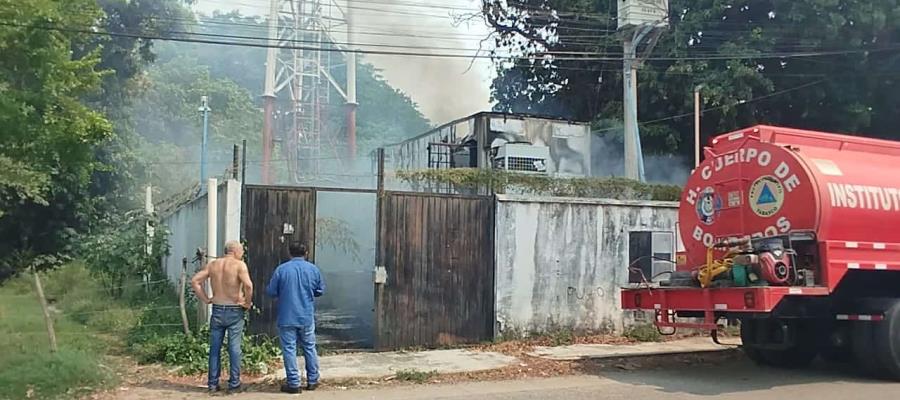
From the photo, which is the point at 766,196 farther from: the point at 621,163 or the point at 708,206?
the point at 621,163

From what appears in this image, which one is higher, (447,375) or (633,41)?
(633,41)

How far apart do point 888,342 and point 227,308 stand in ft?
24.7

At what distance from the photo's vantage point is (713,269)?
924cm

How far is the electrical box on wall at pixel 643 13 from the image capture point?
18344mm

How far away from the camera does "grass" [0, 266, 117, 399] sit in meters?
7.84

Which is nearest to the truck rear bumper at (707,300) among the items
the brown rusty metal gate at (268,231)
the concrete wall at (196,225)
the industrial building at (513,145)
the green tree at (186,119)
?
the brown rusty metal gate at (268,231)

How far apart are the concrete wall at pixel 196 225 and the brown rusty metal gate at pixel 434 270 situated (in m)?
2.02

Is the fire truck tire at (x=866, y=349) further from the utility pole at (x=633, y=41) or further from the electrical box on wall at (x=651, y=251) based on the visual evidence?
→ the utility pole at (x=633, y=41)

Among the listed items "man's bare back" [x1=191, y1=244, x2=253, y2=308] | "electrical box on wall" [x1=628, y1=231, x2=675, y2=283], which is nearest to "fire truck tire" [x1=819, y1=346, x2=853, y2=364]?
"electrical box on wall" [x1=628, y1=231, x2=675, y2=283]

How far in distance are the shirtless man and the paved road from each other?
29 cm

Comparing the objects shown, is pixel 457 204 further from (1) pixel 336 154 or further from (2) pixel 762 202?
(1) pixel 336 154

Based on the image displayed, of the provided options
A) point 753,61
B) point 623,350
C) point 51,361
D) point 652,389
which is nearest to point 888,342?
point 652,389

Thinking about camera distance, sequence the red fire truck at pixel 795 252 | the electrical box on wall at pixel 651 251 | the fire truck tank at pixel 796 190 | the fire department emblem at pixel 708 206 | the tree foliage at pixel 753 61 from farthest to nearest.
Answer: the tree foliage at pixel 753 61 → the electrical box on wall at pixel 651 251 → the fire department emblem at pixel 708 206 → the fire truck tank at pixel 796 190 → the red fire truck at pixel 795 252

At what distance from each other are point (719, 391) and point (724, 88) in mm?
13152
